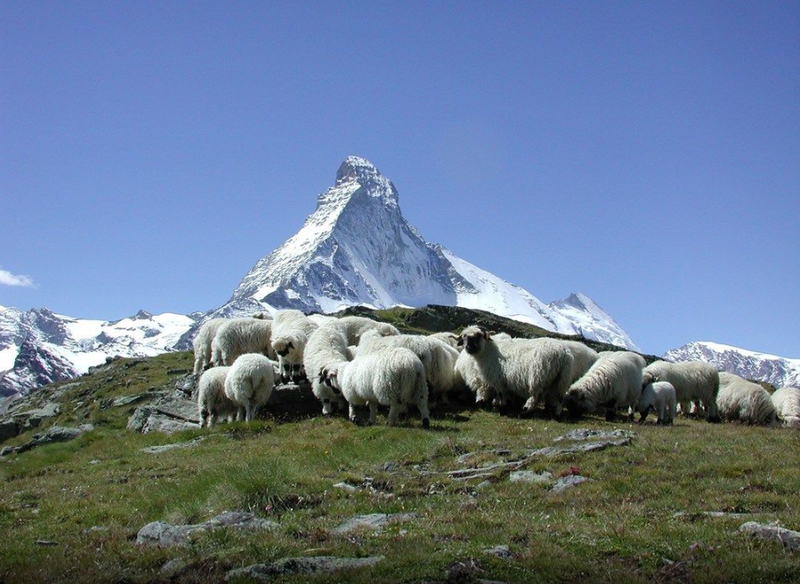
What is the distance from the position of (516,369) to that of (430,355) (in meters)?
2.85

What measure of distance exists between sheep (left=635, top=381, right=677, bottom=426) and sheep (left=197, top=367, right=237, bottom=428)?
12.9 meters

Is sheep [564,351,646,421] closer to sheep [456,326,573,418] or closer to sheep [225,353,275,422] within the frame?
sheep [456,326,573,418]

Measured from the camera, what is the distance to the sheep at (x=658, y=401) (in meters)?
22.2

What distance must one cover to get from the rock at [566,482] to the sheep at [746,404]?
15.8 metres

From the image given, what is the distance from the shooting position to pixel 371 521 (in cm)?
990

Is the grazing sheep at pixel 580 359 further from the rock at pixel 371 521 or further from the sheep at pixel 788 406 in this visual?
the rock at pixel 371 521

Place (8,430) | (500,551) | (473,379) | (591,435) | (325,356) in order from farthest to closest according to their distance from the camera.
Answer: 1. (8,430)
2. (325,356)
3. (473,379)
4. (591,435)
5. (500,551)

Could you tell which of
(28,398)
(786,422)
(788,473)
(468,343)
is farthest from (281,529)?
(28,398)

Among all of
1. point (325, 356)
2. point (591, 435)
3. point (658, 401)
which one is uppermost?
point (325, 356)

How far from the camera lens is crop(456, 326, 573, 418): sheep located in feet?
69.2

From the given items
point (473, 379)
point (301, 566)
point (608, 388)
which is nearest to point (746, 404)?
point (608, 388)

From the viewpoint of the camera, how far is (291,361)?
26.0 metres

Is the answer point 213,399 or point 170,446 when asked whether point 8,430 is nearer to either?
point 213,399

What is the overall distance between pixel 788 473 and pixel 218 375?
1672 cm
